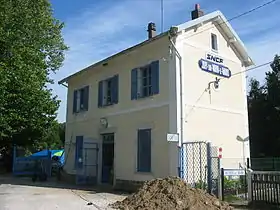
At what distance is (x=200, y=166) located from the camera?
1531cm

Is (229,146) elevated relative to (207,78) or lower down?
lower down

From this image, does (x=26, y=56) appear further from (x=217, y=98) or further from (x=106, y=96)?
(x=217, y=98)

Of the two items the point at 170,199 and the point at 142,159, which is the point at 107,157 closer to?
the point at 142,159

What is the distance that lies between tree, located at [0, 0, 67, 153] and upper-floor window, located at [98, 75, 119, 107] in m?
3.39

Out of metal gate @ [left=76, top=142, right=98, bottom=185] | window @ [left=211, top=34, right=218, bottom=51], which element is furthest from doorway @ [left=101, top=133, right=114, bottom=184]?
window @ [left=211, top=34, right=218, bottom=51]

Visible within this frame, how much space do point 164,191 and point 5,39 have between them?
12749mm

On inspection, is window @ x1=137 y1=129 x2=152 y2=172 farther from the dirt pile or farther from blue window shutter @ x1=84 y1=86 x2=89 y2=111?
blue window shutter @ x1=84 y1=86 x2=89 y2=111

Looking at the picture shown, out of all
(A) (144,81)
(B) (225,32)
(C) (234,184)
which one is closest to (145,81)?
(A) (144,81)

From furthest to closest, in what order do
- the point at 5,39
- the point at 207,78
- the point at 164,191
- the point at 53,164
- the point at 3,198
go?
the point at 53,164 → the point at 5,39 → the point at 207,78 → the point at 3,198 → the point at 164,191

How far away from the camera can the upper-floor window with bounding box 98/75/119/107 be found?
19094mm

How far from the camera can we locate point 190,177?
1506 centimetres

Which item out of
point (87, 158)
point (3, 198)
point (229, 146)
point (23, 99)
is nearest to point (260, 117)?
point (229, 146)

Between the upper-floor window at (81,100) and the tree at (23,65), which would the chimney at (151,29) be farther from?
the tree at (23,65)

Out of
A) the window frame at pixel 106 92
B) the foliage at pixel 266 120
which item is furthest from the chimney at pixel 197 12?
the foliage at pixel 266 120
